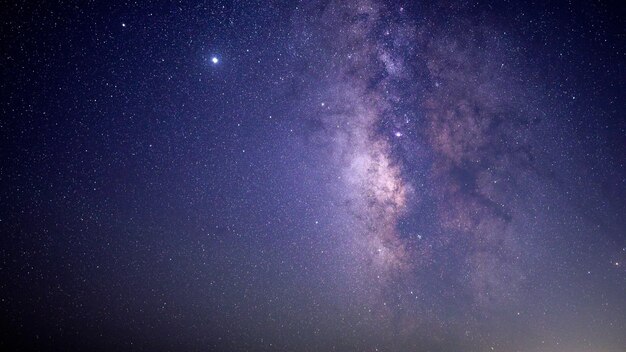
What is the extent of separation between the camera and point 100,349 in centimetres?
2798

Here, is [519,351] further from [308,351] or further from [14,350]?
[308,351]

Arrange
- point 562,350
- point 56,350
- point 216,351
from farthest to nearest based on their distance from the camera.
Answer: point 216,351 < point 562,350 < point 56,350

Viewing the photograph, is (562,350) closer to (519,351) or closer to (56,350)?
(519,351)

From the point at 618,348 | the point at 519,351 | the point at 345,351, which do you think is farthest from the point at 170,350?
the point at 618,348

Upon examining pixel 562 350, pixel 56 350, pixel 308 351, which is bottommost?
pixel 56 350

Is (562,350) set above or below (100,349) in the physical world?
above

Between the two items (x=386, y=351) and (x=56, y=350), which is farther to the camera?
(x=386, y=351)

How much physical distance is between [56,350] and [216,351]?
20.5 metres

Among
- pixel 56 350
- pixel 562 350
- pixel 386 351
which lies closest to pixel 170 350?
pixel 56 350

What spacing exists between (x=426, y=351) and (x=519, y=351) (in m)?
26.8

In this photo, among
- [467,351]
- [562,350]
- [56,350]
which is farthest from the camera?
[562,350]

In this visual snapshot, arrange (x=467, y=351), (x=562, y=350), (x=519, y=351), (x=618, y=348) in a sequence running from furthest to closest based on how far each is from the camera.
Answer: (x=562, y=350) → (x=467, y=351) → (x=519, y=351) → (x=618, y=348)

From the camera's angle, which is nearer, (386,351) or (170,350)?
(386,351)

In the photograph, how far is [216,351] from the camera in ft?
141
